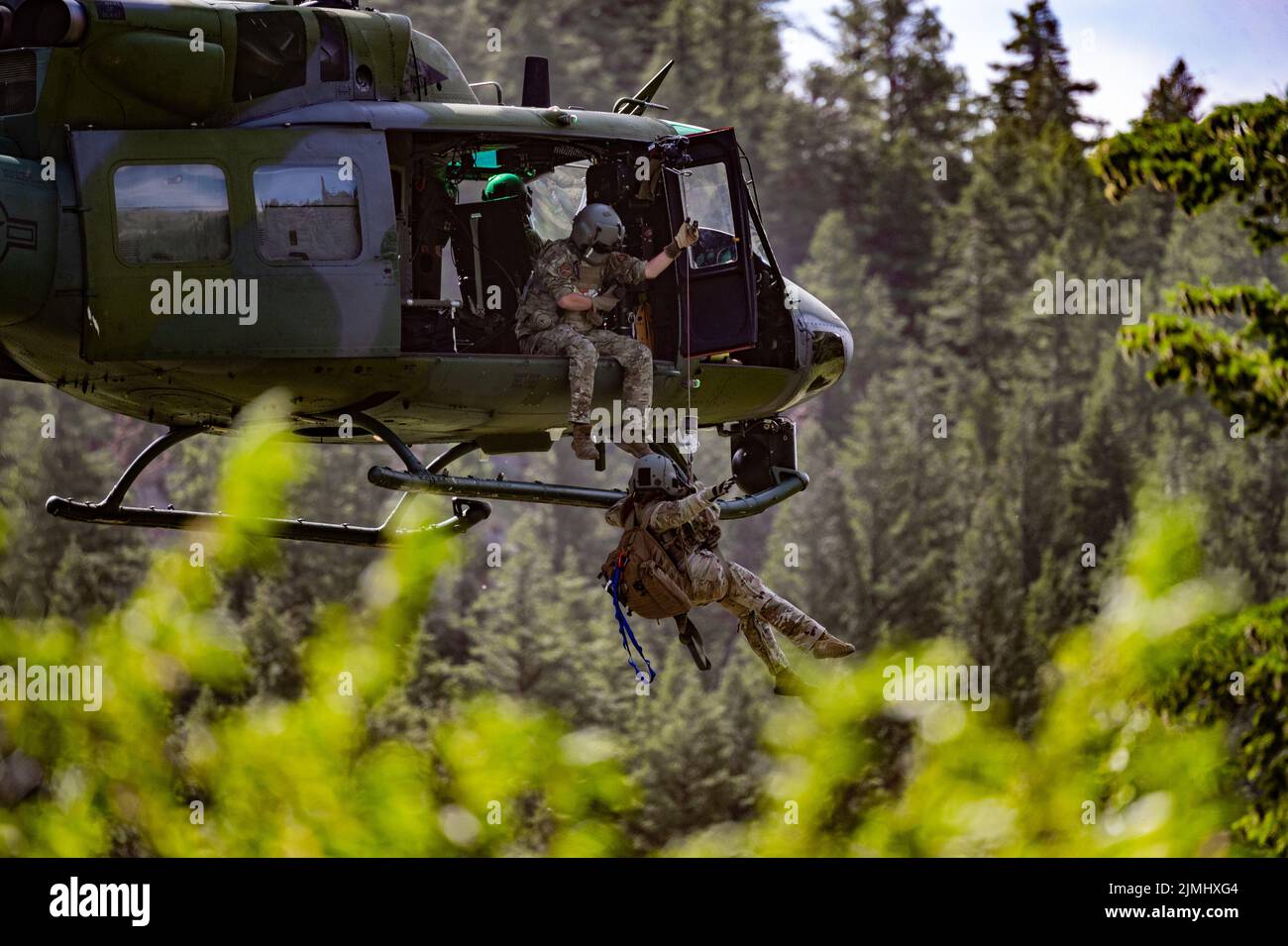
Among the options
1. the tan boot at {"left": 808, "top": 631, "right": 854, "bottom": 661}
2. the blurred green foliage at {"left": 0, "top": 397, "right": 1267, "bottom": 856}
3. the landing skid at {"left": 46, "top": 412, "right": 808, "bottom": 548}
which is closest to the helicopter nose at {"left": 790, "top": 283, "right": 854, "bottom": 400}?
the landing skid at {"left": 46, "top": 412, "right": 808, "bottom": 548}

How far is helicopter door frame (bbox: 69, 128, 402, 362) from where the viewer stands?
11.6 meters

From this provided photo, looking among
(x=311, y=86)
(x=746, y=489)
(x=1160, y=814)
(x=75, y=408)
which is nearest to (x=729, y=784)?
(x=1160, y=814)

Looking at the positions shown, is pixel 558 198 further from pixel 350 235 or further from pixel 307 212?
pixel 307 212

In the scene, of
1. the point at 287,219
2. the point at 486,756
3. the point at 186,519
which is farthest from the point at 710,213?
the point at 486,756

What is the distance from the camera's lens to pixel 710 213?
1351 centimetres

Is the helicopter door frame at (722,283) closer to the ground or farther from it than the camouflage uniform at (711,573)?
farther from it

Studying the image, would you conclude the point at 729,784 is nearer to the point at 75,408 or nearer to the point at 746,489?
the point at 75,408

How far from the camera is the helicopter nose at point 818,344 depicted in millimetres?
14281

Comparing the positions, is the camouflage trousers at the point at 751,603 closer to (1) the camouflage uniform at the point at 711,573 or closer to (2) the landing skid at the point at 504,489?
(1) the camouflage uniform at the point at 711,573

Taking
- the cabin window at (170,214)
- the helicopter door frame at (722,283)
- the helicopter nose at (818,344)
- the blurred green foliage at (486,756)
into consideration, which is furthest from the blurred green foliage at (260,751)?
the cabin window at (170,214)

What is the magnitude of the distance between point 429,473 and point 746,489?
3037 mm

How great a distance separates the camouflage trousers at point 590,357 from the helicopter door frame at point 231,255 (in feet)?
3.64

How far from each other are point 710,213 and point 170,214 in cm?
348

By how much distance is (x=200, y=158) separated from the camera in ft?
38.7
